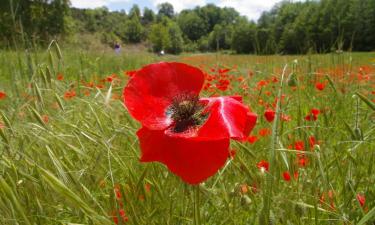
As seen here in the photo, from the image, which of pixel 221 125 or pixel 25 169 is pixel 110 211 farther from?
pixel 221 125

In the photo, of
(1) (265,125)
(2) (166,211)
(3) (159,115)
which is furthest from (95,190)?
(1) (265,125)

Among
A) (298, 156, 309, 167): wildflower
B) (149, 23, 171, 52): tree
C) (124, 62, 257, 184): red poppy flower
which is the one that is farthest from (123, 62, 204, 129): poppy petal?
(149, 23, 171, 52): tree

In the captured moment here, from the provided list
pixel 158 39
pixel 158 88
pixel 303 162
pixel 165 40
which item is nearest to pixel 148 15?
pixel 165 40

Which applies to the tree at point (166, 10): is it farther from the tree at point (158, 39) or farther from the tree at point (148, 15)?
the tree at point (158, 39)

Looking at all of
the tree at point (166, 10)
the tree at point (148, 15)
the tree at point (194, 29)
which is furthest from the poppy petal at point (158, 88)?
the tree at point (166, 10)

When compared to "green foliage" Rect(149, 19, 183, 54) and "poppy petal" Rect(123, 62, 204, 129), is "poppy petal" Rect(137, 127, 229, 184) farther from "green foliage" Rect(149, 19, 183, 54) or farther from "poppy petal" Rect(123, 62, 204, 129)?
"green foliage" Rect(149, 19, 183, 54)

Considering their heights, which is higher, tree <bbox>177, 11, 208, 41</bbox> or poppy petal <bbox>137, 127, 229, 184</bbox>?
tree <bbox>177, 11, 208, 41</bbox>
